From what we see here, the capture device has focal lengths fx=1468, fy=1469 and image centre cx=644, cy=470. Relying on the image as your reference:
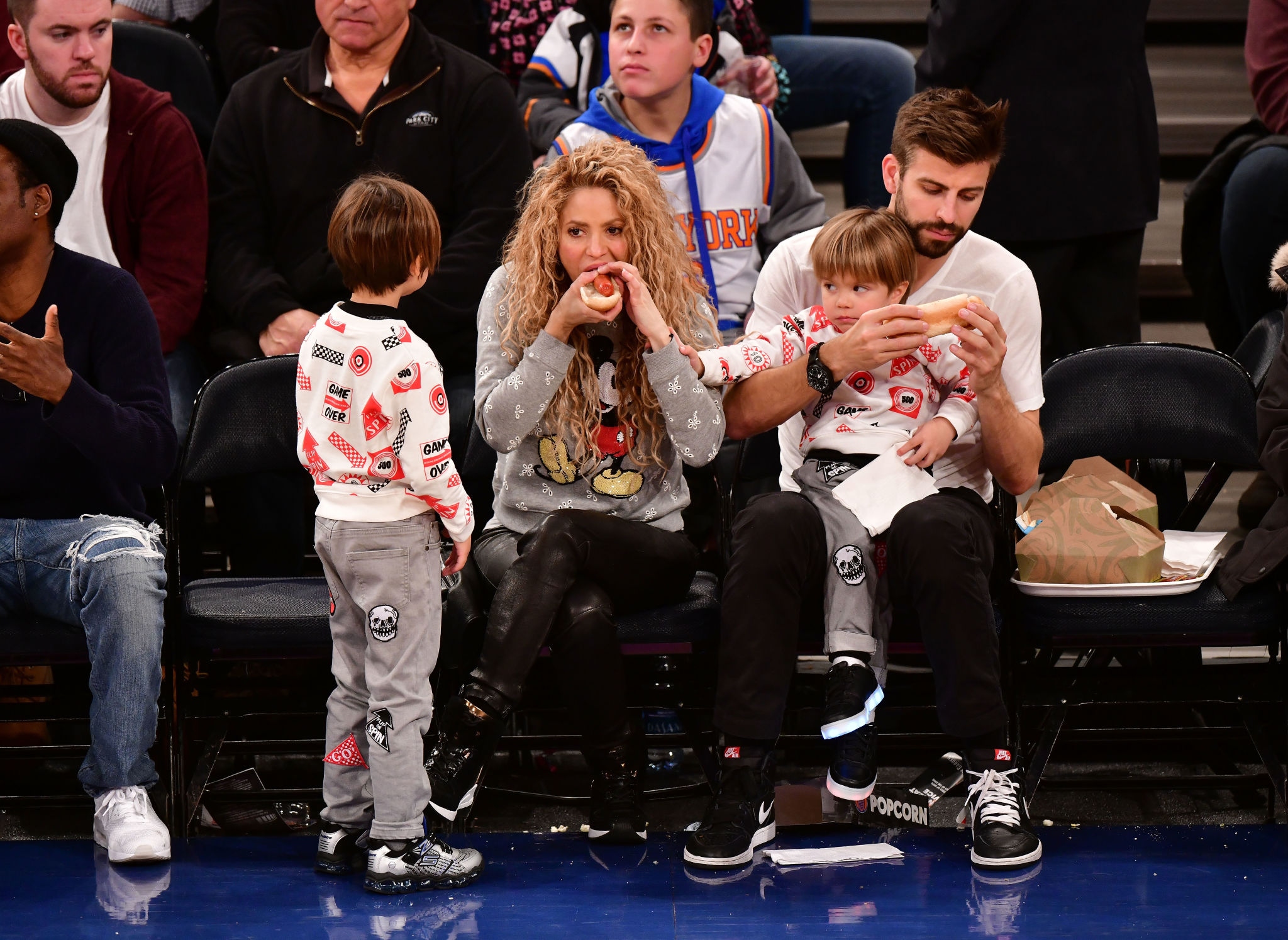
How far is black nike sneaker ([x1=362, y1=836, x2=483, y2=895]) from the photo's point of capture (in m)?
2.72

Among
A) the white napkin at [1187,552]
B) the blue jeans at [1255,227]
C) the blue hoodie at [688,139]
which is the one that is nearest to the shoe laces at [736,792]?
the white napkin at [1187,552]

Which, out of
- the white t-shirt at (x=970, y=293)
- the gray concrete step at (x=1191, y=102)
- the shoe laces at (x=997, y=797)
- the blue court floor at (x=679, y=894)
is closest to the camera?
the blue court floor at (x=679, y=894)

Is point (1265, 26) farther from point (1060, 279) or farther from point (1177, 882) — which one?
point (1177, 882)

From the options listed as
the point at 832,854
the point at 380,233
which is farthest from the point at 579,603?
the point at 380,233

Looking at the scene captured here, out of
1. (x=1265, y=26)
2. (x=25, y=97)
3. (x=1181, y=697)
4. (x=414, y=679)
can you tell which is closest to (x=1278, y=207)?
(x=1265, y=26)

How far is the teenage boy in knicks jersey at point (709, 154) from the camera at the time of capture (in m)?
3.81

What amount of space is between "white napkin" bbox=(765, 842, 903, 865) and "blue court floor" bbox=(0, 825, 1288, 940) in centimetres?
3

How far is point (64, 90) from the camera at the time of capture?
3688 millimetres

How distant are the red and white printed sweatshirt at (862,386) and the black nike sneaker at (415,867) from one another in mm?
1086

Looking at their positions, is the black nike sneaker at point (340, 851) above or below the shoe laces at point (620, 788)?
below

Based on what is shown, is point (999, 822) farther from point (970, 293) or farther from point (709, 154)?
point (709, 154)

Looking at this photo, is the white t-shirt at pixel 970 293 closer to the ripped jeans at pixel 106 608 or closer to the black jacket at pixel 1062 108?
the black jacket at pixel 1062 108

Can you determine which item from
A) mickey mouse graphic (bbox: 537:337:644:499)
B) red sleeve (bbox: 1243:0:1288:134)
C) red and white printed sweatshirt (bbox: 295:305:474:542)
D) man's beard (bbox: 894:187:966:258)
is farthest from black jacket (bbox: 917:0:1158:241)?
red and white printed sweatshirt (bbox: 295:305:474:542)

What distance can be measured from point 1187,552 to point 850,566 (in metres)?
0.84
